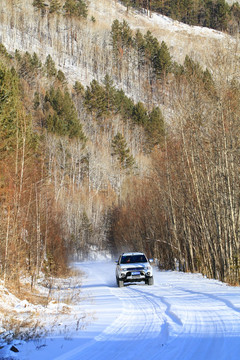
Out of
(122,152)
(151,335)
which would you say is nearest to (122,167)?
(122,152)

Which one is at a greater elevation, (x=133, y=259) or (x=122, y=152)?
(x=122, y=152)

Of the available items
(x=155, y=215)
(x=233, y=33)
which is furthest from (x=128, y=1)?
(x=233, y=33)

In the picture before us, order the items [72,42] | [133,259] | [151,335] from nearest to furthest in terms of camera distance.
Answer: [151,335] < [133,259] < [72,42]

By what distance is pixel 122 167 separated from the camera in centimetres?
7406

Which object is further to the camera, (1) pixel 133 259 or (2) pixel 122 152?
(2) pixel 122 152

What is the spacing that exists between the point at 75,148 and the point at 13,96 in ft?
139

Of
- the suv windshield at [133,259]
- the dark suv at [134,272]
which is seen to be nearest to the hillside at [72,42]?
the suv windshield at [133,259]

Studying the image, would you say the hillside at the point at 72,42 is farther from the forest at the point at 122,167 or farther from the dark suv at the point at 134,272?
the dark suv at the point at 134,272

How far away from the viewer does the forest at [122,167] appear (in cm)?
1789

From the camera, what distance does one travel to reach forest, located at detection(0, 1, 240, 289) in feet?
58.7

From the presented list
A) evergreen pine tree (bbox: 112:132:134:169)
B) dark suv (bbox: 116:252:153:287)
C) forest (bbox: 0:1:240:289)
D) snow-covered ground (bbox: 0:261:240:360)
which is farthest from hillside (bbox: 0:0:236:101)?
snow-covered ground (bbox: 0:261:240:360)

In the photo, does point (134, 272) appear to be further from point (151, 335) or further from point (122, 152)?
point (122, 152)

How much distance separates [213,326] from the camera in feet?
24.9

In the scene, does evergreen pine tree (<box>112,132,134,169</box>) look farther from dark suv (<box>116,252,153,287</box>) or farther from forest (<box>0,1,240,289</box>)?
dark suv (<box>116,252,153,287</box>)
